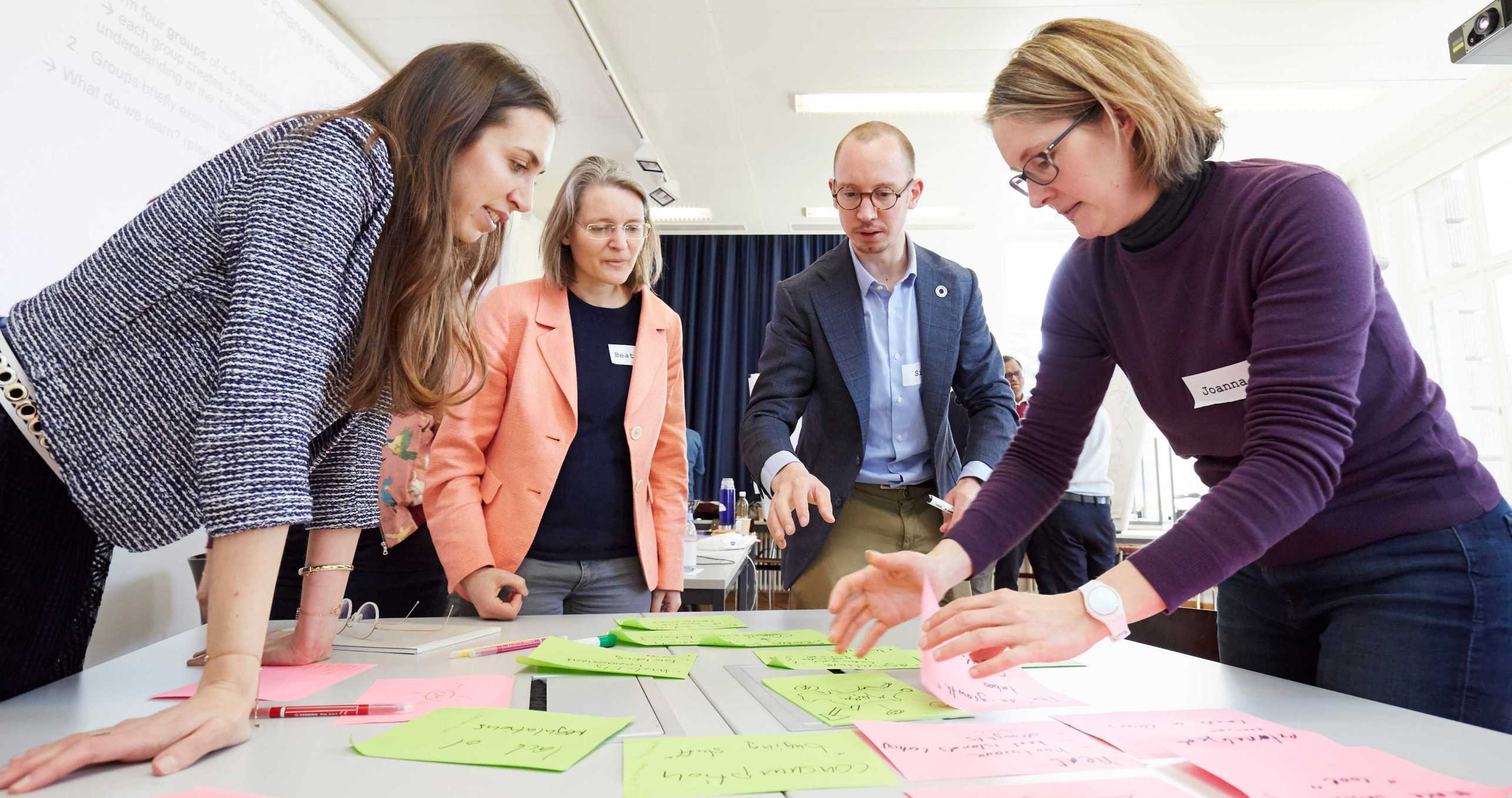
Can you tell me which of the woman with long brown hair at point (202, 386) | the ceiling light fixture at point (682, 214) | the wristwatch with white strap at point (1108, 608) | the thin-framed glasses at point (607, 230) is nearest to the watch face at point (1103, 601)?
the wristwatch with white strap at point (1108, 608)

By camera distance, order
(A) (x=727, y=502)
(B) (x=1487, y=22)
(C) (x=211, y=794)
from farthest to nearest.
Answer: (A) (x=727, y=502) < (B) (x=1487, y=22) < (C) (x=211, y=794)

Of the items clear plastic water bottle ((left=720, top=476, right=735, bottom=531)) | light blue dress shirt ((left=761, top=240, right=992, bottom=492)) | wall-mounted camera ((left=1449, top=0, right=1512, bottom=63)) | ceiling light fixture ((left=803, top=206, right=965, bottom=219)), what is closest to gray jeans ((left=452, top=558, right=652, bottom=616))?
light blue dress shirt ((left=761, top=240, right=992, bottom=492))

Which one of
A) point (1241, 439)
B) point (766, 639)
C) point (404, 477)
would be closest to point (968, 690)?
point (766, 639)

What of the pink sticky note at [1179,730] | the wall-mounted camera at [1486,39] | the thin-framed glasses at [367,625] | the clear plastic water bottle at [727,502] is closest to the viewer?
the pink sticky note at [1179,730]

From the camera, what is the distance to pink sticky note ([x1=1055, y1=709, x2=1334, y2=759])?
690mm

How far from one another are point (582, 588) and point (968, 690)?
916 mm

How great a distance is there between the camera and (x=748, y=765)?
63 cm

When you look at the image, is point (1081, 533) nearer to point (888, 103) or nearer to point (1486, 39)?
point (1486, 39)

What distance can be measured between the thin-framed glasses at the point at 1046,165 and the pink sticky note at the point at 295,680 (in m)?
1.03

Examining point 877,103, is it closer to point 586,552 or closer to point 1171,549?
point 586,552

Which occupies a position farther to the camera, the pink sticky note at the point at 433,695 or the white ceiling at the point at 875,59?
the white ceiling at the point at 875,59

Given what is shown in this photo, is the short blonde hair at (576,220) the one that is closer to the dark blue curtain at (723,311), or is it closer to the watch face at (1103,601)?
the watch face at (1103,601)

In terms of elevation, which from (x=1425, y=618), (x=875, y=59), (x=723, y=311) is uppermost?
(x=875, y=59)

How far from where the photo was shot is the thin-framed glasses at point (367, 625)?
1182 millimetres
